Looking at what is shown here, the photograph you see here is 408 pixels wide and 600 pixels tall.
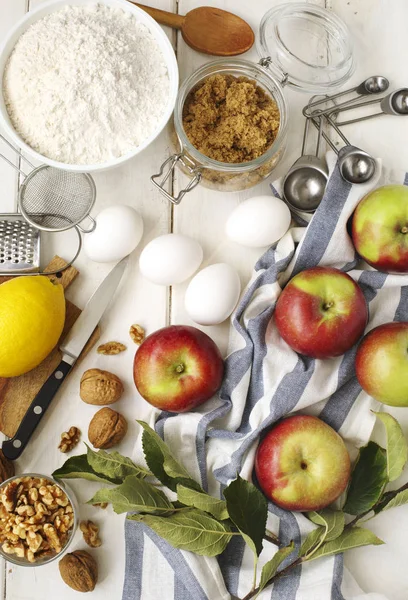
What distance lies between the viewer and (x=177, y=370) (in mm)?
833

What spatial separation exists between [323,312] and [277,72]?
39 centimetres

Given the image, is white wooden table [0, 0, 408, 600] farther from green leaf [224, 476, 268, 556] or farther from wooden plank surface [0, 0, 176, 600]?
green leaf [224, 476, 268, 556]

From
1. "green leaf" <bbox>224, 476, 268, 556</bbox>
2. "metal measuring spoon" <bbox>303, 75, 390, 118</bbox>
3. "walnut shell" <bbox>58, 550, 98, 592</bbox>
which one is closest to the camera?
"green leaf" <bbox>224, 476, 268, 556</bbox>

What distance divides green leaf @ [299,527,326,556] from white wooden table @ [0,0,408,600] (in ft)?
0.37

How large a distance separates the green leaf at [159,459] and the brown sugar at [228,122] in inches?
15.4

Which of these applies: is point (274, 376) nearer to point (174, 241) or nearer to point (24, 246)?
point (174, 241)

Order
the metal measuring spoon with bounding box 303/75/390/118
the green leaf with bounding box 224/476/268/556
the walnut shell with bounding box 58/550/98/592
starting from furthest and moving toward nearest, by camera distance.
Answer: the metal measuring spoon with bounding box 303/75/390/118, the walnut shell with bounding box 58/550/98/592, the green leaf with bounding box 224/476/268/556

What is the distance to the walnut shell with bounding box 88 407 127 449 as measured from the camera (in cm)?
86

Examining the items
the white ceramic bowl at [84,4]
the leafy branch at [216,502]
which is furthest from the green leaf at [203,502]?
the white ceramic bowl at [84,4]

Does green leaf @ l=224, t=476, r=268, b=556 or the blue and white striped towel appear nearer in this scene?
green leaf @ l=224, t=476, r=268, b=556

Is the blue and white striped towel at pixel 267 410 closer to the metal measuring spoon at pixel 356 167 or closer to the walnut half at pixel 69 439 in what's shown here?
the metal measuring spoon at pixel 356 167

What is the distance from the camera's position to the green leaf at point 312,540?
32.0 inches

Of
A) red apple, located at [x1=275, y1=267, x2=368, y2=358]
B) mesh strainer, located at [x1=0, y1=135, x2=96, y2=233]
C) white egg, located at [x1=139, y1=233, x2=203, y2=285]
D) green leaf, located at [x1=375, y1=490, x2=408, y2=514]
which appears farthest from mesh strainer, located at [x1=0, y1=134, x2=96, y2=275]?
green leaf, located at [x1=375, y1=490, x2=408, y2=514]


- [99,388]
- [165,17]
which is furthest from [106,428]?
[165,17]
